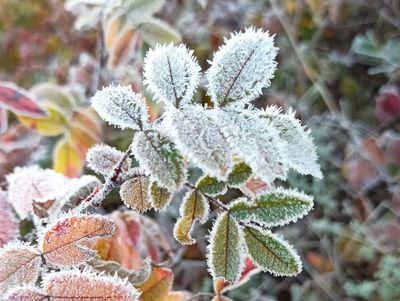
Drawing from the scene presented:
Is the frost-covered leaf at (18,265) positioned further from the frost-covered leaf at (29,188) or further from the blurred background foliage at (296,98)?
the blurred background foliage at (296,98)

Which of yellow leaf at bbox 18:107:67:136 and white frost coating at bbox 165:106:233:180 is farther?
yellow leaf at bbox 18:107:67:136

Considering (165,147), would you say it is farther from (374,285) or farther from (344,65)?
(344,65)

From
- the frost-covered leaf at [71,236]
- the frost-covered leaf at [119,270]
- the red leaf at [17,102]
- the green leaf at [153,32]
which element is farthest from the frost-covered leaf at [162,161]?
the green leaf at [153,32]

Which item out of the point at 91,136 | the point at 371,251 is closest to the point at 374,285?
the point at 371,251

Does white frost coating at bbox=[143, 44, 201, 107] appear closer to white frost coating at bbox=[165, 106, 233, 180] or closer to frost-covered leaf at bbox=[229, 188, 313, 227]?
white frost coating at bbox=[165, 106, 233, 180]

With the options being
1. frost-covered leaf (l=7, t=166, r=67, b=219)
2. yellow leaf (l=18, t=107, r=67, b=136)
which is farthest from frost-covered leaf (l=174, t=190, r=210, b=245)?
yellow leaf (l=18, t=107, r=67, b=136)
